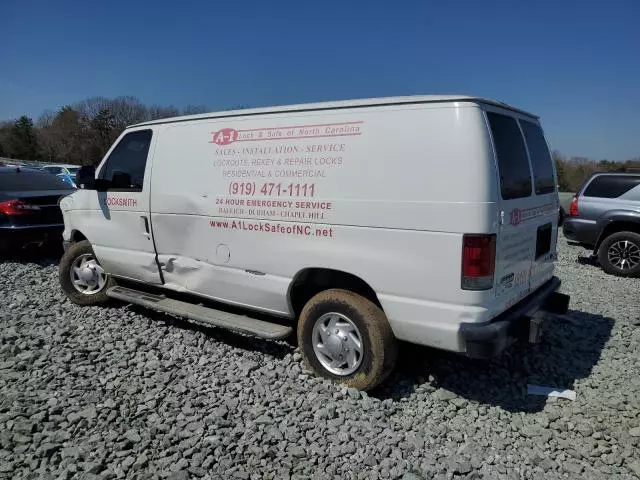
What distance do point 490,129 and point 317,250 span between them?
1531 mm

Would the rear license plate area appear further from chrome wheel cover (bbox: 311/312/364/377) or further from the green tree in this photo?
the green tree

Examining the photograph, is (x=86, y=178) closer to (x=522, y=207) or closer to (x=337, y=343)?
(x=337, y=343)

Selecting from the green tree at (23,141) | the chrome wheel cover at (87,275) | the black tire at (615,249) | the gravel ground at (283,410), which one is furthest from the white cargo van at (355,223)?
the green tree at (23,141)

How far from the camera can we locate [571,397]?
3807 millimetres

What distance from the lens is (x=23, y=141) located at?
183 feet

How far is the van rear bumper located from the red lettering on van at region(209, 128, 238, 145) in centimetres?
254

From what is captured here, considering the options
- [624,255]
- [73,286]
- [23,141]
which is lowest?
[624,255]

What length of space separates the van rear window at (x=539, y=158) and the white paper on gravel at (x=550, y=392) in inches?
62.6

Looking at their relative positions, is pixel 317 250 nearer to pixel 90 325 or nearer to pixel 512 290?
pixel 512 290

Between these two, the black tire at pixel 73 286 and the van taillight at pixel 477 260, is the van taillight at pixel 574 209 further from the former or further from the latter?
the black tire at pixel 73 286

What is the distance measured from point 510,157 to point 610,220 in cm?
594

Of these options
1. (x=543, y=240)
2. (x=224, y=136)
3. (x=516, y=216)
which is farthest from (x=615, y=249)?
(x=224, y=136)

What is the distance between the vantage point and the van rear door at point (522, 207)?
342 cm

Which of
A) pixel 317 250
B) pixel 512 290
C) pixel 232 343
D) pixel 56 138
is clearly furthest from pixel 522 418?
pixel 56 138
